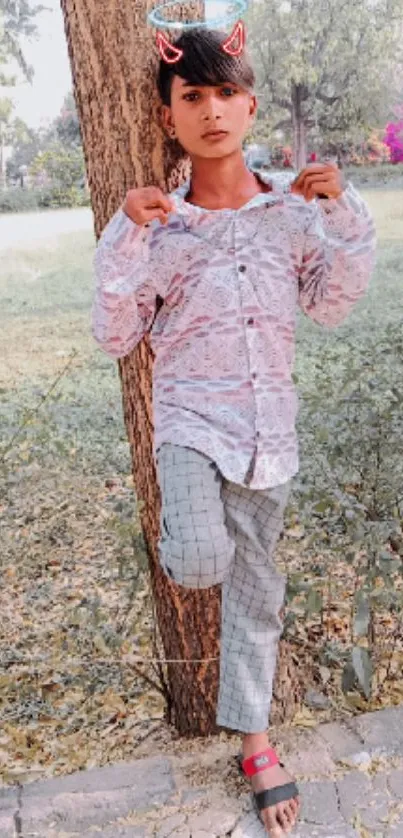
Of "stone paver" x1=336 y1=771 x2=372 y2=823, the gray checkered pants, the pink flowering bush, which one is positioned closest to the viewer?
the gray checkered pants

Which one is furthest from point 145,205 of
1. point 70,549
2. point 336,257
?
point 70,549

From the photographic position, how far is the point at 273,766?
6.45 ft

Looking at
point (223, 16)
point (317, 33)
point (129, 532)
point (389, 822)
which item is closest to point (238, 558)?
point (129, 532)

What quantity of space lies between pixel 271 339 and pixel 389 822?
95 cm

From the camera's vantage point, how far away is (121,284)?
1658 millimetres

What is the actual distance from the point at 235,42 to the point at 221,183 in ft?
0.77

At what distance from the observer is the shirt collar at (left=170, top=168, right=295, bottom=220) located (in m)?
1.74

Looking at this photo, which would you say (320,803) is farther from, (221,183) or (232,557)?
(221,183)

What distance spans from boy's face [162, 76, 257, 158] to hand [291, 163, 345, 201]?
0.16 metres

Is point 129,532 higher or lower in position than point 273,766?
higher

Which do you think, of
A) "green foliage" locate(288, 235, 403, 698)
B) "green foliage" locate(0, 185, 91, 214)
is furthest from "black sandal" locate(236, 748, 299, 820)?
"green foliage" locate(0, 185, 91, 214)

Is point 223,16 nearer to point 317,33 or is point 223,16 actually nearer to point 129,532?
point 129,532

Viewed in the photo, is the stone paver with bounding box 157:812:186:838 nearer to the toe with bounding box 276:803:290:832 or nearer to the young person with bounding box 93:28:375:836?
the toe with bounding box 276:803:290:832

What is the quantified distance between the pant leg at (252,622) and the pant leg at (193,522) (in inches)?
5.3
